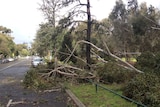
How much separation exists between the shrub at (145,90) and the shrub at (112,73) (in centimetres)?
469

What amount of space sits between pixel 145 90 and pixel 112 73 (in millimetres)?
6100

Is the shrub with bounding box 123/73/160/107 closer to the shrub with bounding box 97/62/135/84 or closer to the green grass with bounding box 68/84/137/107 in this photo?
the green grass with bounding box 68/84/137/107

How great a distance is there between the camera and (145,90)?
11148 mm

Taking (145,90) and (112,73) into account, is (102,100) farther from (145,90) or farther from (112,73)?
(112,73)

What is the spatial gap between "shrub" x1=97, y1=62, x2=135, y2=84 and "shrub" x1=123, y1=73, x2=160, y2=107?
469 cm

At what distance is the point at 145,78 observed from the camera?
11.9m

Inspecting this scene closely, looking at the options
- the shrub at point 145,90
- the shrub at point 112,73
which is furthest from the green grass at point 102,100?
the shrub at point 112,73

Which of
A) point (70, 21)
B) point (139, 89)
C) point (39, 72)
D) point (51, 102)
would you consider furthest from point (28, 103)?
point (70, 21)

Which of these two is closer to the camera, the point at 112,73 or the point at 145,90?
the point at 145,90

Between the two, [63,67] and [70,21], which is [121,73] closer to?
[63,67]

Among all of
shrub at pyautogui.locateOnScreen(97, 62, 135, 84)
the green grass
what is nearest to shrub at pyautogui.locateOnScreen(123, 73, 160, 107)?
the green grass

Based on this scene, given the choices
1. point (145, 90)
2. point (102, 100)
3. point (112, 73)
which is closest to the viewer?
point (145, 90)

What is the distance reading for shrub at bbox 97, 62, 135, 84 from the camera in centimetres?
1698

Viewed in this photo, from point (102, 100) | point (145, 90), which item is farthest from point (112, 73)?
point (145, 90)
